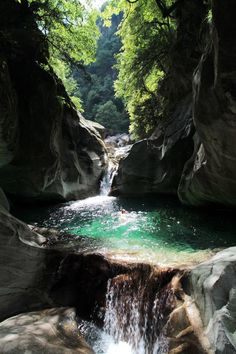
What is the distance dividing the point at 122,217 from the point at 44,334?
29.5ft

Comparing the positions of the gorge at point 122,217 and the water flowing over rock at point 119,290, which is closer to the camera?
the water flowing over rock at point 119,290

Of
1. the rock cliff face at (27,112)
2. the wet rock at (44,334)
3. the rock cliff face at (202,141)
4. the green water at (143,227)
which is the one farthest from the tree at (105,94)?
the wet rock at (44,334)

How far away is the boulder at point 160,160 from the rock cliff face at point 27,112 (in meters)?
4.26

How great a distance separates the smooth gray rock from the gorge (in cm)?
2

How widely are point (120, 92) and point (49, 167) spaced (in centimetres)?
933

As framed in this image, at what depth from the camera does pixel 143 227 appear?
12570 mm

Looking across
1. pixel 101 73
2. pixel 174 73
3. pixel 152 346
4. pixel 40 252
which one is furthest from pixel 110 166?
pixel 101 73

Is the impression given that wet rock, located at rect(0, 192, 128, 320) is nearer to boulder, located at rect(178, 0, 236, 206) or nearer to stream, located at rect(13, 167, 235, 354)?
stream, located at rect(13, 167, 235, 354)

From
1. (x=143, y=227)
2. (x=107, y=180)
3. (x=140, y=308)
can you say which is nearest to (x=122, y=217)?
(x=143, y=227)

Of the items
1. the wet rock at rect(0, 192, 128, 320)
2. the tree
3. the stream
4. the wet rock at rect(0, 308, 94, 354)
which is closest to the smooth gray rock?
the stream

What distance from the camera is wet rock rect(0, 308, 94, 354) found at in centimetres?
499

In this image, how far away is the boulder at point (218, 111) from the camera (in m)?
7.40

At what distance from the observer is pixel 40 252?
26.6ft

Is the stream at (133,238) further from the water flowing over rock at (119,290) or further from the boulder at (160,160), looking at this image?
the boulder at (160,160)
